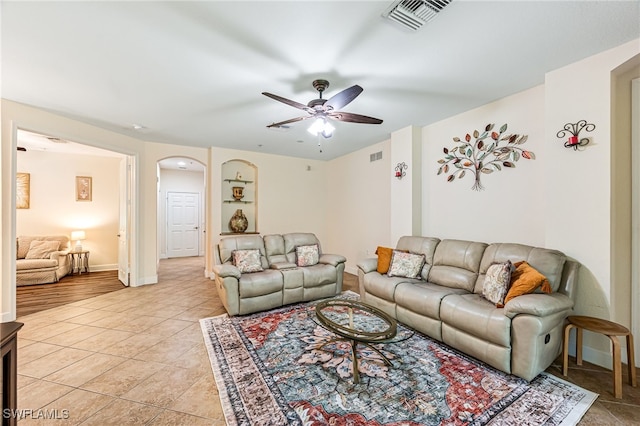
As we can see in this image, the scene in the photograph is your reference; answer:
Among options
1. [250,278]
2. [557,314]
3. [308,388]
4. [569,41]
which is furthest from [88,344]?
[569,41]

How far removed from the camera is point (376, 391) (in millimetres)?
1904

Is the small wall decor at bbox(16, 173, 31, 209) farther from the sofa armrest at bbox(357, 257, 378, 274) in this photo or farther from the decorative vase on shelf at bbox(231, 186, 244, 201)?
the sofa armrest at bbox(357, 257, 378, 274)

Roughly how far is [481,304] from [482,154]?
1.97m

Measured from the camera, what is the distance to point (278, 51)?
2.15 meters

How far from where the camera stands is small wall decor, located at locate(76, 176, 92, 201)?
19.1 ft

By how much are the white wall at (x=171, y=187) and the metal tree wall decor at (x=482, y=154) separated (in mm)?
7371

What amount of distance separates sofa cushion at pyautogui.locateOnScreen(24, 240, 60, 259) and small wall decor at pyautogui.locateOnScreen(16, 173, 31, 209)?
0.94 metres

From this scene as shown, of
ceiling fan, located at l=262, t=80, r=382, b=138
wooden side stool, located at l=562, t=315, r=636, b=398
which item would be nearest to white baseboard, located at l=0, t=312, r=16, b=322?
ceiling fan, located at l=262, t=80, r=382, b=138

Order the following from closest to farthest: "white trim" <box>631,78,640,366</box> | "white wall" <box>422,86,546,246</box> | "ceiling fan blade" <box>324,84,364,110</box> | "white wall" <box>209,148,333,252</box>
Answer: "ceiling fan blade" <box>324,84,364,110</box> < "white trim" <box>631,78,640,366</box> < "white wall" <box>422,86,546,246</box> < "white wall" <box>209,148,333,252</box>

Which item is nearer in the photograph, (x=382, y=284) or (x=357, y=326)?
(x=357, y=326)

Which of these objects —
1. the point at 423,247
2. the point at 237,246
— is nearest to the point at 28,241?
the point at 237,246

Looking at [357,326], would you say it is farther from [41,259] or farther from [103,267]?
[103,267]

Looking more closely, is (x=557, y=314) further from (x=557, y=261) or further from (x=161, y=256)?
(x=161, y=256)

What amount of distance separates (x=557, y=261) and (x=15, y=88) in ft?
18.9
